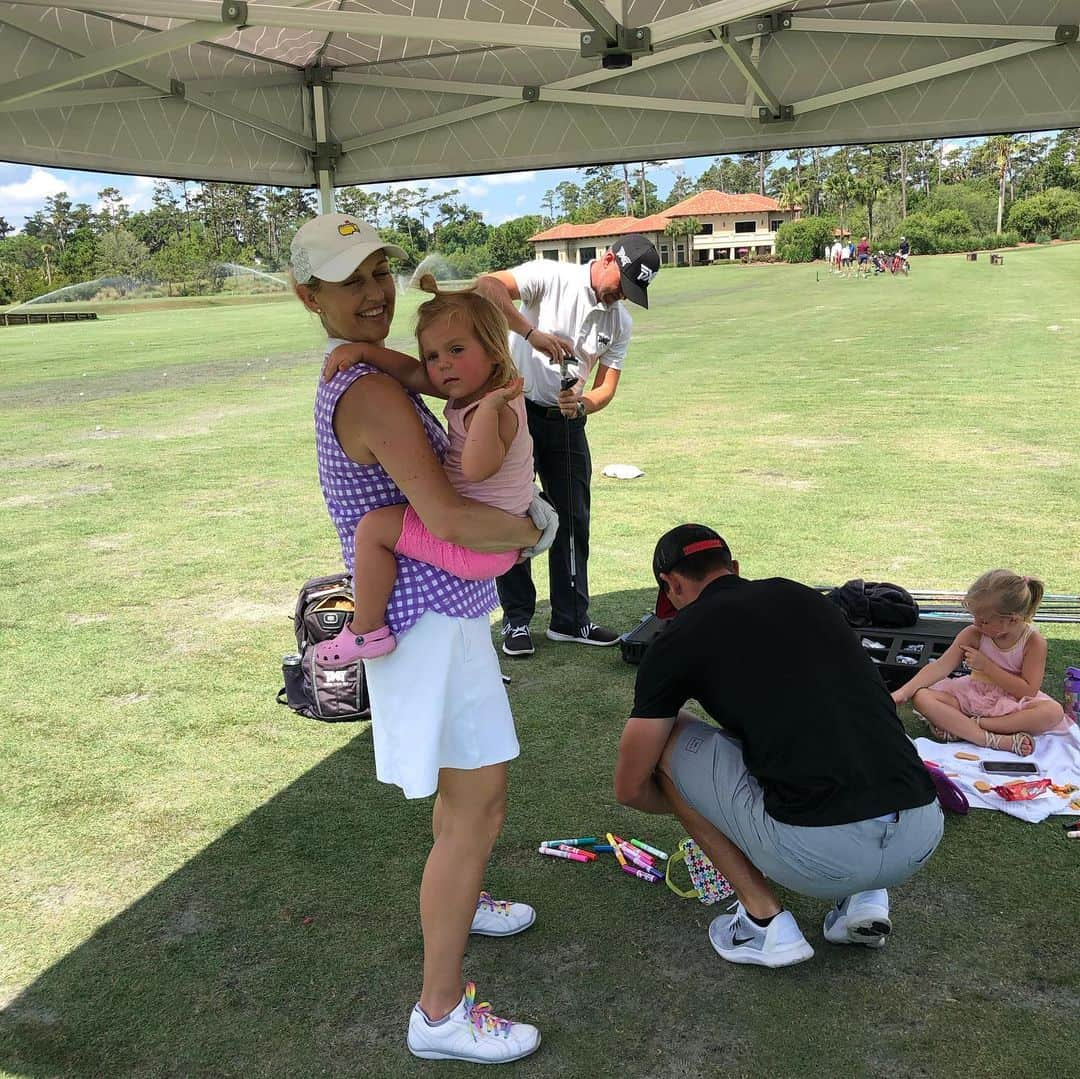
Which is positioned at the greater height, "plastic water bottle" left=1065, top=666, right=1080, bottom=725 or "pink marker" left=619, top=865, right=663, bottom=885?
"plastic water bottle" left=1065, top=666, right=1080, bottom=725

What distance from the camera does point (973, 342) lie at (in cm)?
1888

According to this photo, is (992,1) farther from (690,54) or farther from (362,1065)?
(362,1065)

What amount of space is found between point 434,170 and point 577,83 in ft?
2.94

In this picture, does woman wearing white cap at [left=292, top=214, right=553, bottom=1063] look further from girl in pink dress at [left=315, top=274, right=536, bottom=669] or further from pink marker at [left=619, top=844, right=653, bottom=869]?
pink marker at [left=619, top=844, right=653, bottom=869]

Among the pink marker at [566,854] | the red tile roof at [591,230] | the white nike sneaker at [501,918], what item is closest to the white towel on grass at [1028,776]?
the pink marker at [566,854]

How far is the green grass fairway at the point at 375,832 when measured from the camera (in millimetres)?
2465

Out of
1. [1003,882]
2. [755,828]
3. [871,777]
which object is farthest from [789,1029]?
[1003,882]

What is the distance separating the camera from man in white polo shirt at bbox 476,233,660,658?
4590mm

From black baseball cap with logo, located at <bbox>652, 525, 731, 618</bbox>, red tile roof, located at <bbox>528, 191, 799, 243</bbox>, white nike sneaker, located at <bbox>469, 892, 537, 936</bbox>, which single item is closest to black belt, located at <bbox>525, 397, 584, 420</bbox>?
black baseball cap with logo, located at <bbox>652, 525, 731, 618</bbox>

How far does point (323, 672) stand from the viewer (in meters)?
2.58

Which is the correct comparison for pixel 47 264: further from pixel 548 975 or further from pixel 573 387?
pixel 548 975

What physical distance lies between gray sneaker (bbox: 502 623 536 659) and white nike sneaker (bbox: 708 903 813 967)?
94.5 inches

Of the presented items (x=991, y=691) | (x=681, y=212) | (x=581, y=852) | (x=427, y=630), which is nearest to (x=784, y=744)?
(x=427, y=630)

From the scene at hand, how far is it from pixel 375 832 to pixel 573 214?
9483cm
